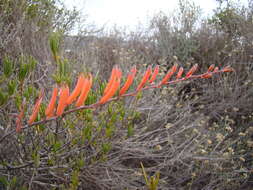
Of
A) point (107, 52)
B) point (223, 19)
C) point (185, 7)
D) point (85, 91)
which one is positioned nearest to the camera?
point (85, 91)

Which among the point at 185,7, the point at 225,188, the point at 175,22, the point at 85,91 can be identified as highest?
the point at 185,7

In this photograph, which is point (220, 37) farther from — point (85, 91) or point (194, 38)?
point (85, 91)

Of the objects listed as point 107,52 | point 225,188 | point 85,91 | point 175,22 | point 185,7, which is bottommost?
point 225,188

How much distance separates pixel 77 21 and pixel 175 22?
2489 millimetres

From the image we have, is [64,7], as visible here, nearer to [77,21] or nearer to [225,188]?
[77,21]

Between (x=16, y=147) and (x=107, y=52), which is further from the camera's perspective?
(x=107, y=52)

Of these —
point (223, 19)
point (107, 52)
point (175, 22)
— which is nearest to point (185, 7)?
point (175, 22)

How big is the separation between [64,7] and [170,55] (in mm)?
2682

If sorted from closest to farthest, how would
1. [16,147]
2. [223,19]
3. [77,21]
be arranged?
1. [16,147]
2. [77,21]
3. [223,19]

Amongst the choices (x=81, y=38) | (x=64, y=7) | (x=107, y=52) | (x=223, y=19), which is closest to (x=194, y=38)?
(x=223, y=19)

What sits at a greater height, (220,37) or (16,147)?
(220,37)

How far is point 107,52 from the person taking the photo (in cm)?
489

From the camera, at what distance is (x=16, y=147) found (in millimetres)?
1591

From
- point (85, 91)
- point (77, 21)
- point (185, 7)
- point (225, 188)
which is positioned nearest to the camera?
point (85, 91)
